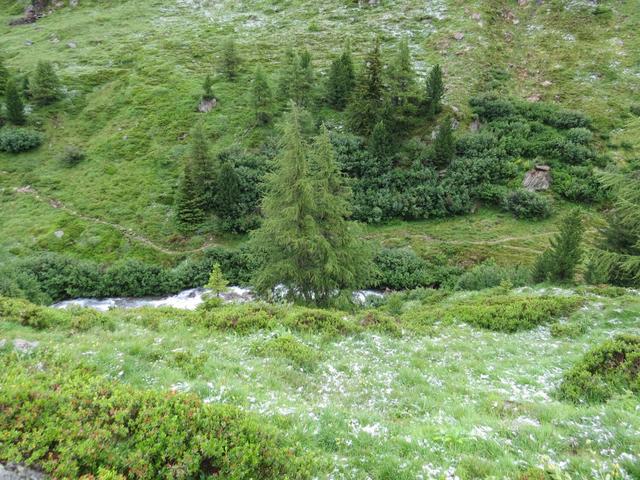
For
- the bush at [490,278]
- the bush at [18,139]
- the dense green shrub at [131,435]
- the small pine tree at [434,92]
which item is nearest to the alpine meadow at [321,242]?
the dense green shrub at [131,435]

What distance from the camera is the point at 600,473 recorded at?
19.6 feet

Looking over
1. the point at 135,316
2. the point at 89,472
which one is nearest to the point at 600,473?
the point at 89,472

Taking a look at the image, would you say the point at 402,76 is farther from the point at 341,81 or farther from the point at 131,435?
the point at 131,435

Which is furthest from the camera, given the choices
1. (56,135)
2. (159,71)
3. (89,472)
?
(159,71)

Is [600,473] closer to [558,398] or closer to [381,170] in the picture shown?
[558,398]

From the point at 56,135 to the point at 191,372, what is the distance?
243 ft

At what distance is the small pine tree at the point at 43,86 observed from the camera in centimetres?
6800

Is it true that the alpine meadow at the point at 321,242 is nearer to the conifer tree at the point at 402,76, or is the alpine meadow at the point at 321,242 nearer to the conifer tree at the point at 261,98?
the conifer tree at the point at 261,98

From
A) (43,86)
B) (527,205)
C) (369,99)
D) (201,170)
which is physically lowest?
(527,205)

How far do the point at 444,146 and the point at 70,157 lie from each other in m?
61.3

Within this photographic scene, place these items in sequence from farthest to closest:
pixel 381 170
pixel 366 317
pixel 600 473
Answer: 1. pixel 381 170
2. pixel 366 317
3. pixel 600 473

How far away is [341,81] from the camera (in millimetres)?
66000

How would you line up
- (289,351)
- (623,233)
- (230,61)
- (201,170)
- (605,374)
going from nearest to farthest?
(605,374), (289,351), (623,233), (201,170), (230,61)

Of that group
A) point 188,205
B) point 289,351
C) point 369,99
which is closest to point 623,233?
point 289,351
